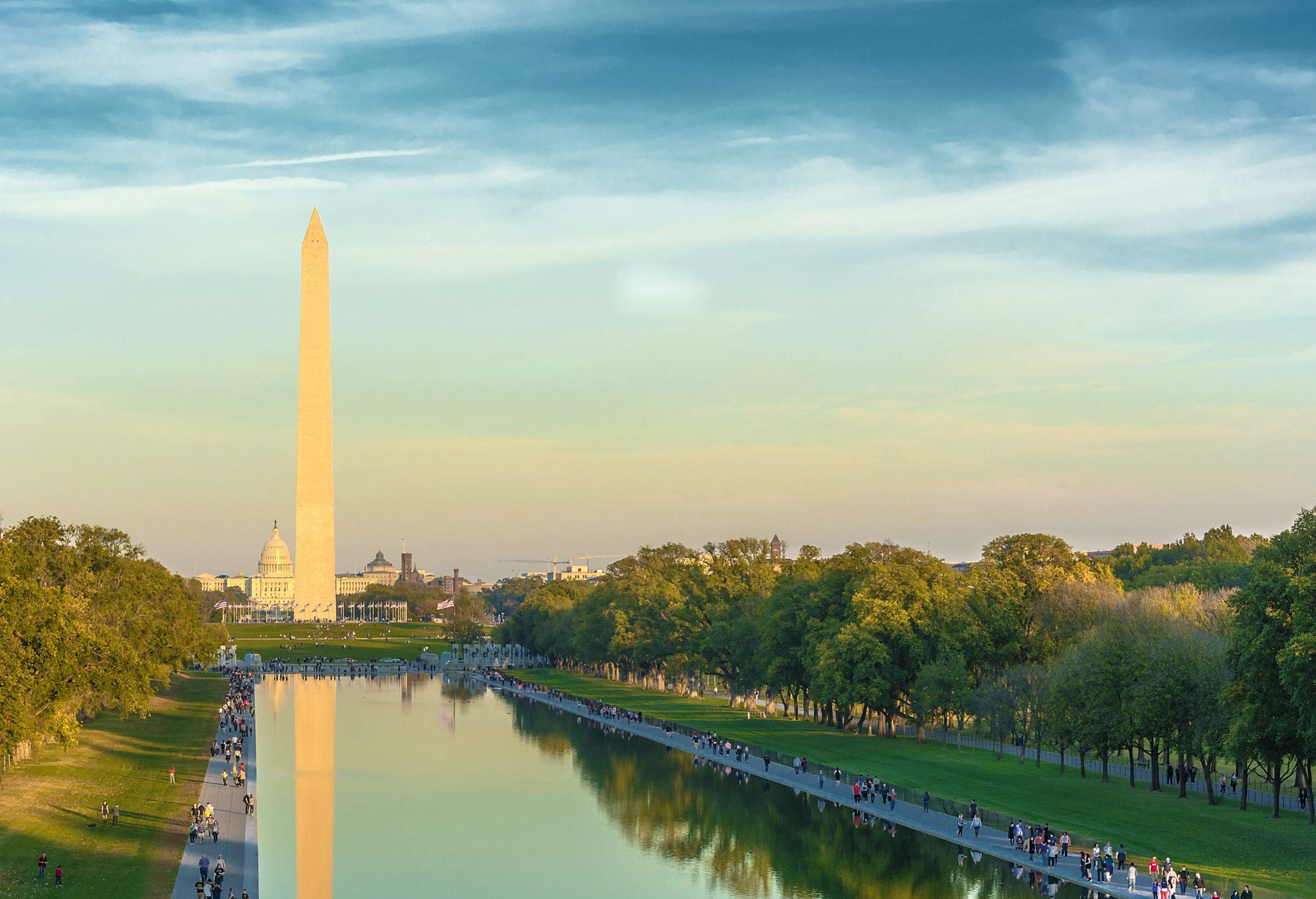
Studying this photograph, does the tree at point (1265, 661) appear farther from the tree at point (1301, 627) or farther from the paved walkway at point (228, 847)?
the paved walkway at point (228, 847)

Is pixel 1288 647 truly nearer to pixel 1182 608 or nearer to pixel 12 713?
pixel 1182 608

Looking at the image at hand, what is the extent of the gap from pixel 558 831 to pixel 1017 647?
1226 inches

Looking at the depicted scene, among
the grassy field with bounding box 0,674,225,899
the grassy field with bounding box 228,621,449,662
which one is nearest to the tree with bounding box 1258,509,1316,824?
the grassy field with bounding box 0,674,225,899

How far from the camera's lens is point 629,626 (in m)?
120

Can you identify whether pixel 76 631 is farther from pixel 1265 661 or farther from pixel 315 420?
pixel 315 420

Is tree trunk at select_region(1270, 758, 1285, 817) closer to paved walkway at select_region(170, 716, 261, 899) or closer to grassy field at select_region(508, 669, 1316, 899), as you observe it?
grassy field at select_region(508, 669, 1316, 899)

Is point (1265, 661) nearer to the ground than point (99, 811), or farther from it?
farther from it

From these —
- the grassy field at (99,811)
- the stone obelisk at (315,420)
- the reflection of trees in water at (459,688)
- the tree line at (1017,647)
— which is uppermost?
the stone obelisk at (315,420)

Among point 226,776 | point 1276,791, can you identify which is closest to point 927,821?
point 1276,791

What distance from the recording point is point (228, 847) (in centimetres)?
4647

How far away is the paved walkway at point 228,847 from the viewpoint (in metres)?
40.4

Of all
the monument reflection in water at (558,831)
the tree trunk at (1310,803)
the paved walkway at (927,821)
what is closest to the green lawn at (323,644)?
the monument reflection in water at (558,831)

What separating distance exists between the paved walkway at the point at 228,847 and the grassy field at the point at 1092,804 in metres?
26.5

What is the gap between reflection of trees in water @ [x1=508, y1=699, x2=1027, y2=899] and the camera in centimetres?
4172
